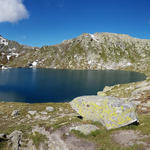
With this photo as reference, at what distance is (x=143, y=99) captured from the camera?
3108cm

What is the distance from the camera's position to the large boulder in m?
17.7

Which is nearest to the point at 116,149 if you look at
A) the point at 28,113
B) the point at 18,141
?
the point at 18,141

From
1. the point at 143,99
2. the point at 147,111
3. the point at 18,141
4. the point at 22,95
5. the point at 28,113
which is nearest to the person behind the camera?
→ the point at 18,141

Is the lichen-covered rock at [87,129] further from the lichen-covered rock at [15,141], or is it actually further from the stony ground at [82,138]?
the lichen-covered rock at [15,141]

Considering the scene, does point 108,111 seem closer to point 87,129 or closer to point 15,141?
point 87,129

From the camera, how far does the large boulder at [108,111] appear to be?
1769 cm

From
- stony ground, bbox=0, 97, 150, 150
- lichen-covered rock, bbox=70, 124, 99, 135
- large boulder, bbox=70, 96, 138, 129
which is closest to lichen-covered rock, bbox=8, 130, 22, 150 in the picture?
stony ground, bbox=0, 97, 150, 150

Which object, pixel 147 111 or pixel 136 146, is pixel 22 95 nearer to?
pixel 147 111

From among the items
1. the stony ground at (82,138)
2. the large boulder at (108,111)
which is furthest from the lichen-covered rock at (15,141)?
the large boulder at (108,111)

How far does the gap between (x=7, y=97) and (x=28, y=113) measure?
3895 centimetres

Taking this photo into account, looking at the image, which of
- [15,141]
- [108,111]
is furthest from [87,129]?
[15,141]

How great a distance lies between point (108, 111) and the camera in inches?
748

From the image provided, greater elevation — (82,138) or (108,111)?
(108,111)

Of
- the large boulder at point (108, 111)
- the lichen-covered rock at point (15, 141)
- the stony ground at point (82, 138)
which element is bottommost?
the lichen-covered rock at point (15, 141)
